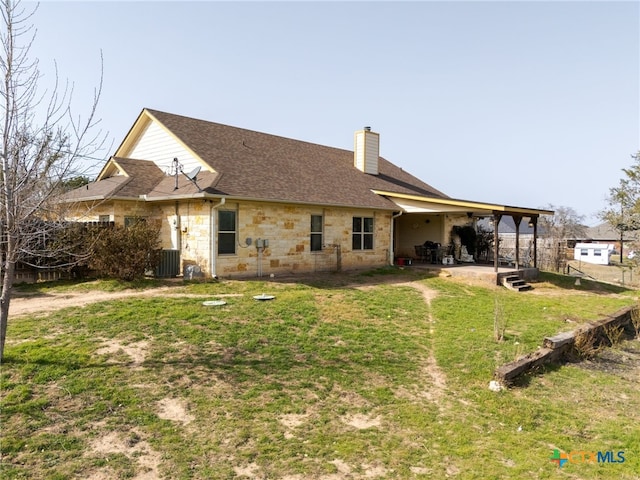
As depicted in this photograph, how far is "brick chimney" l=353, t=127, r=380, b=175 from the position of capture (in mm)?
23594

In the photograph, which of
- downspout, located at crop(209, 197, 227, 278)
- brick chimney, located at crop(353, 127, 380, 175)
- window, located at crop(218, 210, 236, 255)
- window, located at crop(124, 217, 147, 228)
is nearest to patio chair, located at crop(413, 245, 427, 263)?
brick chimney, located at crop(353, 127, 380, 175)

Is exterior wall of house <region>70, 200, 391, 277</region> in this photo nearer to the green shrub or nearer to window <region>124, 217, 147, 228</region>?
window <region>124, 217, 147, 228</region>

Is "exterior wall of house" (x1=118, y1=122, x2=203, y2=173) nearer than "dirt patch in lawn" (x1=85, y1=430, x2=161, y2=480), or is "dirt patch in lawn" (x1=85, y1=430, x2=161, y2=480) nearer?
"dirt patch in lawn" (x1=85, y1=430, x2=161, y2=480)

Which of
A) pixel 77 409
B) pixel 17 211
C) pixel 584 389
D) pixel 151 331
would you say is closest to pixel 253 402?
pixel 77 409

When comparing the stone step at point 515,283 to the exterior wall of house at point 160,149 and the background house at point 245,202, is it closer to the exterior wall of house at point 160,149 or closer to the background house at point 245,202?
the background house at point 245,202

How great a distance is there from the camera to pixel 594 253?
3831cm

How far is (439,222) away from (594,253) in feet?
79.3

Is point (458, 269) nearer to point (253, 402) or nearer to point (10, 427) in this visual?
point (253, 402)

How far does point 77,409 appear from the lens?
537cm

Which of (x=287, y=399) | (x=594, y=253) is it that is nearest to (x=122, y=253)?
(x=287, y=399)

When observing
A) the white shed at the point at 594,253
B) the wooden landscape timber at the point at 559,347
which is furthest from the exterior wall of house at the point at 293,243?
the white shed at the point at 594,253

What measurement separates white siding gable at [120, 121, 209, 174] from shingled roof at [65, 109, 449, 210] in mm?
332

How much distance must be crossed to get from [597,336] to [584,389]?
3812 mm

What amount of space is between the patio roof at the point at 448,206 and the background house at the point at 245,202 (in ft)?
0.16
